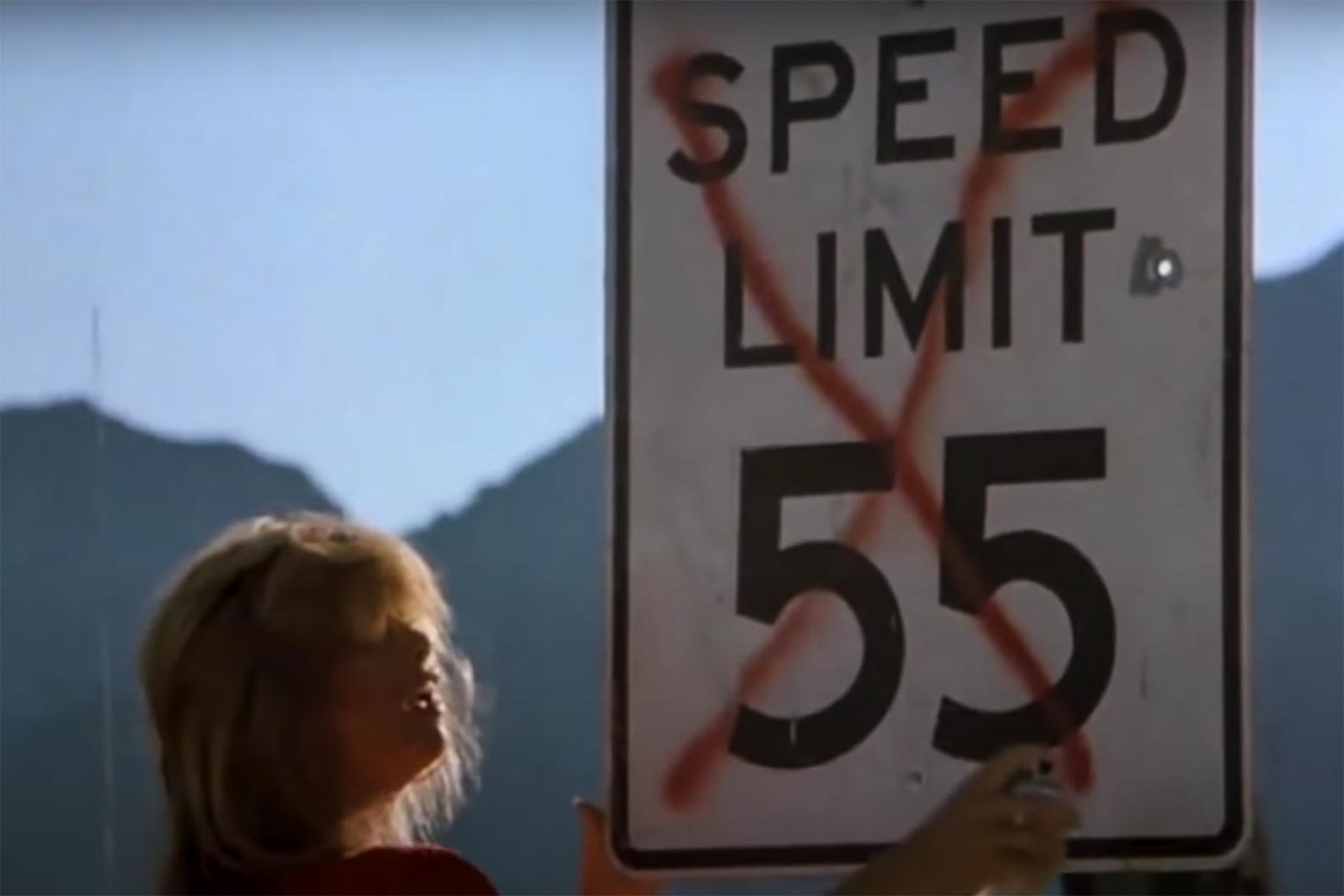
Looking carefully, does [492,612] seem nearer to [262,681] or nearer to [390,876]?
[262,681]

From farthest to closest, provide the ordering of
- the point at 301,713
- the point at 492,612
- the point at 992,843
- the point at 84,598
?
the point at 84,598, the point at 492,612, the point at 301,713, the point at 992,843

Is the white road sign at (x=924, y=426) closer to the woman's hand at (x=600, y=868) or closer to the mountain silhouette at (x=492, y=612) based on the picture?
the woman's hand at (x=600, y=868)

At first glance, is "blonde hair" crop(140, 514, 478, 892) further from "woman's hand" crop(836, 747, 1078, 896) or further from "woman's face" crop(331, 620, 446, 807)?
"woman's hand" crop(836, 747, 1078, 896)

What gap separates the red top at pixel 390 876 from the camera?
2.19m

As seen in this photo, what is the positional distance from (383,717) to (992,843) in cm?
71

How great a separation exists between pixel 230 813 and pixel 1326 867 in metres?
1.18

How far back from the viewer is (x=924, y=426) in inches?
75.4

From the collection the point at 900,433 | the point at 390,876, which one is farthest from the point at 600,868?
the point at 900,433

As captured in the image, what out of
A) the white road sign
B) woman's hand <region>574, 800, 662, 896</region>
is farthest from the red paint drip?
woman's hand <region>574, 800, 662, 896</region>

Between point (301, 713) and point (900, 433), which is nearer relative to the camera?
point (900, 433)

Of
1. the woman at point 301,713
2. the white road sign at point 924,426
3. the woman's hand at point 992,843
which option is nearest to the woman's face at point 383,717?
the woman at point 301,713

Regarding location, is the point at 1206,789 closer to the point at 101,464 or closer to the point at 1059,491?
the point at 1059,491

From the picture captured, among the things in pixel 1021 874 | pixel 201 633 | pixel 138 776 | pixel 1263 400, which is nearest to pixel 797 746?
pixel 1021 874

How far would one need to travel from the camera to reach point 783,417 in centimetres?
196
